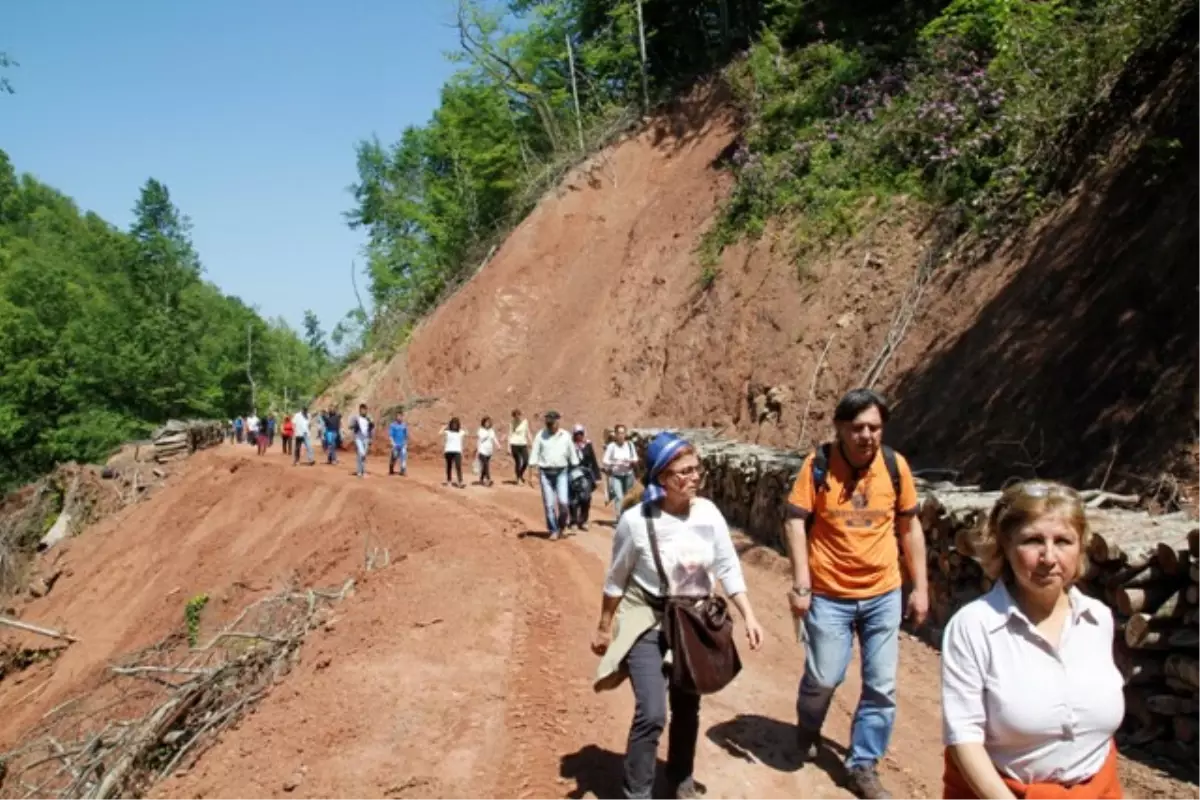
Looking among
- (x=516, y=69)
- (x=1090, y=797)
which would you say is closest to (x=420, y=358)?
(x=516, y=69)

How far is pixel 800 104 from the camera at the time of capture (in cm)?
2194

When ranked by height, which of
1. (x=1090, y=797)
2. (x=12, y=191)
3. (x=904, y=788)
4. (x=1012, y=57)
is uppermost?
(x=12, y=191)

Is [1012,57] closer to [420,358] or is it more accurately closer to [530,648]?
[530,648]

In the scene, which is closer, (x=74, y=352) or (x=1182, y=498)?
(x=1182, y=498)

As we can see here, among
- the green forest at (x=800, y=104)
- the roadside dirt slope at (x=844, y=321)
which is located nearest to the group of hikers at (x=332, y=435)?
the roadside dirt slope at (x=844, y=321)

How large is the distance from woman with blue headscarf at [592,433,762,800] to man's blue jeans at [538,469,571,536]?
26.0 ft

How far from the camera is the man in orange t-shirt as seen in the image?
192 inches

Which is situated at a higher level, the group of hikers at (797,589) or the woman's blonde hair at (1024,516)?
the woman's blonde hair at (1024,516)

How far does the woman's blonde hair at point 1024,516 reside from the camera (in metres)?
2.84

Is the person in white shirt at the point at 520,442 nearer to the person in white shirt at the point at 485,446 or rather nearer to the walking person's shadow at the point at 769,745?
the person in white shirt at the point at 485,446

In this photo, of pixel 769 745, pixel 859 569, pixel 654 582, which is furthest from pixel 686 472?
pixel 769 745

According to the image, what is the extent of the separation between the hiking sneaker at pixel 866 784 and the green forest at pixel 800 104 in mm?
9272

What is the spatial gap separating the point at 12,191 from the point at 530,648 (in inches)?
3116

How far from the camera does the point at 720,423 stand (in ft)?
66.1
